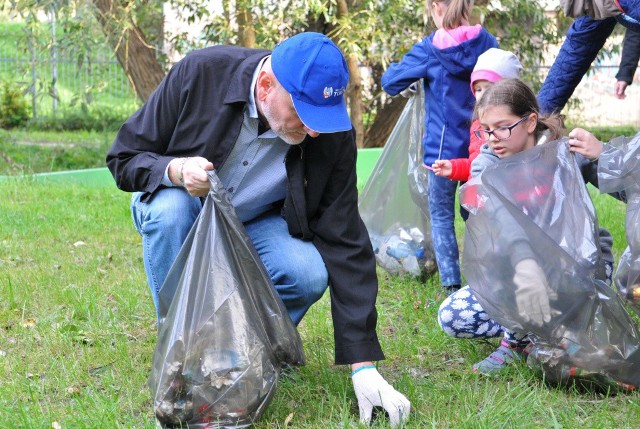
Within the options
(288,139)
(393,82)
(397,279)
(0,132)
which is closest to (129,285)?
(397,279)

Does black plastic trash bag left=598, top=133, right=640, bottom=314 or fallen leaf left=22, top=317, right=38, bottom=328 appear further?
fallen leaf left=22, top=317, right=38, bottom=328

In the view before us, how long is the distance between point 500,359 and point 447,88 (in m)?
1.47

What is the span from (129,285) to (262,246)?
1.44 meters

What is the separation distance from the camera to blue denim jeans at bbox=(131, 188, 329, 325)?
2.68m

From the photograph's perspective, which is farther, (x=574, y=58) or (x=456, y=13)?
(x=456, y=13)

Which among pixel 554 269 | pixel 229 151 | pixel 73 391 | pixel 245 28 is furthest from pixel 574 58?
pixel 245 28

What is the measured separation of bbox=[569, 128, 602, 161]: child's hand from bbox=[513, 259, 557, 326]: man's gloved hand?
0.40 m

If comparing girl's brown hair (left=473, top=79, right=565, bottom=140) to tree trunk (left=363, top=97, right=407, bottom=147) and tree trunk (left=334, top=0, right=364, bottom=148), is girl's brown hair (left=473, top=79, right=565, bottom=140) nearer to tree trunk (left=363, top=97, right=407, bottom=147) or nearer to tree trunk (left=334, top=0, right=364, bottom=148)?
tree trunk (left=334, top=0, right=364, bottom=148)

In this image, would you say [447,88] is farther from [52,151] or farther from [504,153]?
[52,151]

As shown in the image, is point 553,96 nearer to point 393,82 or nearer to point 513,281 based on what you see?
point 393,82

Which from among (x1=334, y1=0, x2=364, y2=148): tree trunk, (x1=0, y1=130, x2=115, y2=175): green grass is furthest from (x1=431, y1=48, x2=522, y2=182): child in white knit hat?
(x1=334, y1=0, x2=364, y2=148): tree trunk

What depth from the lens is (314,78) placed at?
7.72 ft

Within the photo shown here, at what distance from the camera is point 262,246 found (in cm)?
285

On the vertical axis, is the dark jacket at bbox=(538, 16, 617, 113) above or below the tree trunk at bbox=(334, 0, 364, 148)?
above
